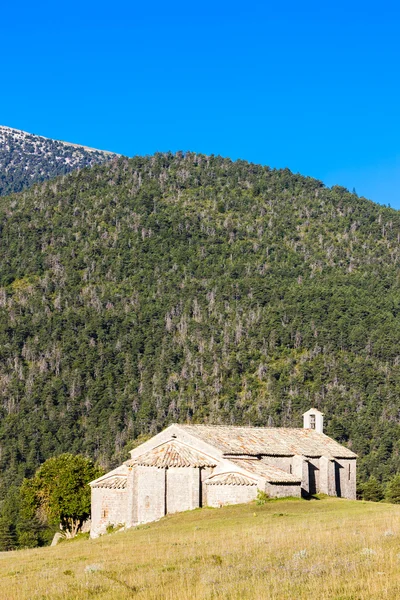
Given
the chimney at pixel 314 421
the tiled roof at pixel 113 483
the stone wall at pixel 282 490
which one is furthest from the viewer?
the chimney at pixel 314 421

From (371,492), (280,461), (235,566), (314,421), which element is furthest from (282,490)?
(371,492)

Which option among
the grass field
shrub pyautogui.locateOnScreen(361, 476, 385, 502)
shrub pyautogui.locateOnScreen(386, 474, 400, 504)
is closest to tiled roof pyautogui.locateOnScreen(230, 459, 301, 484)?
the grass field

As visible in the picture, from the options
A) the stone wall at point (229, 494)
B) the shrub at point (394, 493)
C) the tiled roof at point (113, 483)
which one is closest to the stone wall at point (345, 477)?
the tiled roof at point (113, 483)

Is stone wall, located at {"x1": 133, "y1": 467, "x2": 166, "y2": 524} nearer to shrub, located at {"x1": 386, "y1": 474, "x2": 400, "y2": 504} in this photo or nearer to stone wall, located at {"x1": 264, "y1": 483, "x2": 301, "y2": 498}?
stone wall, located at {"x1": 264, "y1": 483, "x2": 301, "y2": 498}

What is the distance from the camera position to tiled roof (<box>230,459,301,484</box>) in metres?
49.6

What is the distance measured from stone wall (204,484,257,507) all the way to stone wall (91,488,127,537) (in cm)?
787

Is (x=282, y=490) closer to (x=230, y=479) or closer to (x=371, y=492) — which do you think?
(x=230, y=479)

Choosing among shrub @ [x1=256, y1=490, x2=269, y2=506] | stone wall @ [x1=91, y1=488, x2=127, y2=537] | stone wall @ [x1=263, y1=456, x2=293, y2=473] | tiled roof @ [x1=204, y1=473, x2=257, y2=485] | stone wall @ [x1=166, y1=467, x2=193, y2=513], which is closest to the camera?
shrub @ [x1=256, y1=490, x2=269, y2=506]

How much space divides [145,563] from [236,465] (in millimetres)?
26894

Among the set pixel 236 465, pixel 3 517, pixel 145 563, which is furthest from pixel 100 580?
pixel 3 517

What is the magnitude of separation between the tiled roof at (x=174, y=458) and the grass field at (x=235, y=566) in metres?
14.4

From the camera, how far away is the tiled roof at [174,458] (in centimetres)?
5269

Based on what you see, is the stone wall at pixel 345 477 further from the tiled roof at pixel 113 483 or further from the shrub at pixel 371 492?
the shrub at pixel 371 492

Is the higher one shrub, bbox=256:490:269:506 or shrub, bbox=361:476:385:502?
shrub, bbox=256:490:269:506
